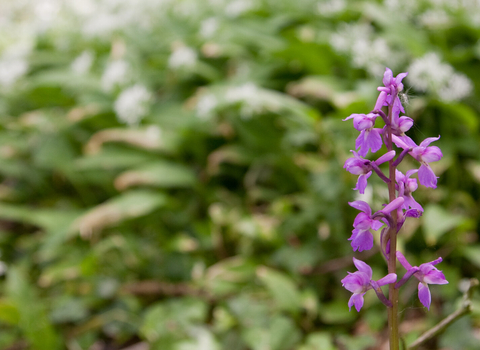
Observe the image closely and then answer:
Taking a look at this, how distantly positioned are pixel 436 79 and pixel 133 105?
1.84m

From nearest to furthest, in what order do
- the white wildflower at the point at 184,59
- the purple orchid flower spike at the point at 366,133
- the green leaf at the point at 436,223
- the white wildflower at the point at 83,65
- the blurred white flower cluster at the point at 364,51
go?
the purple orchid flower spike at the point at 366,133
the green leaf at the point at 436,223
the blurred white flower cluster at the point at 364,51
the white wildflower at the point at 184,59
the white wildflower at the point at 83,65

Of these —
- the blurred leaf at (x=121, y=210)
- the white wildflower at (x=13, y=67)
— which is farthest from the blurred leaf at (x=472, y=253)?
the white wildflower at (x=13, y=67)

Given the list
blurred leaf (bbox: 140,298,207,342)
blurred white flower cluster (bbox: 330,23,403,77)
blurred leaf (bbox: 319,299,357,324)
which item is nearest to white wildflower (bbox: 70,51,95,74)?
blurred white flower cluster (bbox: 330,23,403,77)

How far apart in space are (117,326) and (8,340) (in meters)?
0.61

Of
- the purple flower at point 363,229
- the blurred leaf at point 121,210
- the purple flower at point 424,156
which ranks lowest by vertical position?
the purple flower at point 363,229

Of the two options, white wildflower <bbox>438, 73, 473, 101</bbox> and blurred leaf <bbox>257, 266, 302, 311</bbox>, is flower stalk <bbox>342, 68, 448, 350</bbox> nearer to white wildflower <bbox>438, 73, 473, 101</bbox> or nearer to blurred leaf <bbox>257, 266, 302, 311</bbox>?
blurred leaf <bbox>257, 266, 302, 311</bbox>

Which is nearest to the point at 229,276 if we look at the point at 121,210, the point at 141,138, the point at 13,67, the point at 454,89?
the point at 121,210

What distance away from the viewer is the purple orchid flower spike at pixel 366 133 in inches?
20.6

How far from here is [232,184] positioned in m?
2.87

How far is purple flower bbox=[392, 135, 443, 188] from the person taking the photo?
54 centimetres

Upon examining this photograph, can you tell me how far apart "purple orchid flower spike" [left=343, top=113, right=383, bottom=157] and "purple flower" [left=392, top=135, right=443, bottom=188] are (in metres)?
0.03

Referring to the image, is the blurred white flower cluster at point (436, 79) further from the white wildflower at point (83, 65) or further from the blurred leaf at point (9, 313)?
the white wildflower at point (83, 65)

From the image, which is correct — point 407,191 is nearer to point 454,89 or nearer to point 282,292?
point 282,292

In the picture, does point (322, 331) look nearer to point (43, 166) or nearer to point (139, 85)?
point (139, 85)
